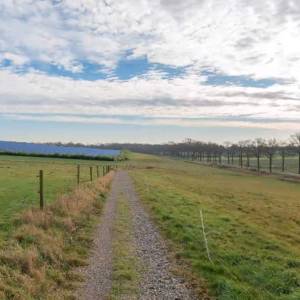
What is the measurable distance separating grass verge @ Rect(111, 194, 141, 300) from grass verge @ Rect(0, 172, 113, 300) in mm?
824

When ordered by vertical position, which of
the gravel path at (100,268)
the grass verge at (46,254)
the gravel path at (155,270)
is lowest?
the gravel path at (155,270)

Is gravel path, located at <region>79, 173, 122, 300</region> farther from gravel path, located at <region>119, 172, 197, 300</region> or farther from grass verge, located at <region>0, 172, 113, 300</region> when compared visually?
gravel path, located at <region>119, 172, 197, 300</region>

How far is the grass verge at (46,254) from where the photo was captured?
8016 millimetres

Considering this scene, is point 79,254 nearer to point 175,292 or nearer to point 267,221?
point 175,292

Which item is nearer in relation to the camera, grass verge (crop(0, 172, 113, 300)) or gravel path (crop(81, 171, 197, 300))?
grass verge (crop(0, 172, 113, 300))

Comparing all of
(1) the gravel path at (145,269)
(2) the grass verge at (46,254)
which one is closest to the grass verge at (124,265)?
(1) the gravel path at (145,269)

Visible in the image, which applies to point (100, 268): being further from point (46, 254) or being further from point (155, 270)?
point (46, 254)

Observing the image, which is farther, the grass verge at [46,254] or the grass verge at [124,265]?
the grass verge at [124,265]

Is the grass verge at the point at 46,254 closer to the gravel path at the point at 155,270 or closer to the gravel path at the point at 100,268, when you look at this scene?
the gravel path at the point at 100,268

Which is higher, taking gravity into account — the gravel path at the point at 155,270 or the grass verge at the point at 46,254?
the grass verge at the point at 46,254

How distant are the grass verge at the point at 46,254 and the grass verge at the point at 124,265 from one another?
0.82 metres

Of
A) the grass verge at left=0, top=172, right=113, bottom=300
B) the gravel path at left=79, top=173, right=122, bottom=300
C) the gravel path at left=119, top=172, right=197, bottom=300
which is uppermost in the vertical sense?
the grass verge at left=0, top=172, right=113, bottom=300

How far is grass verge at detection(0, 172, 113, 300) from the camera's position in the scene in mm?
8016

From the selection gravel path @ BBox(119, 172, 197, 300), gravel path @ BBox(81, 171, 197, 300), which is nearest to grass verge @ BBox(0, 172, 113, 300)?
gravel path @ BBox(81, 171, 197, 300)
